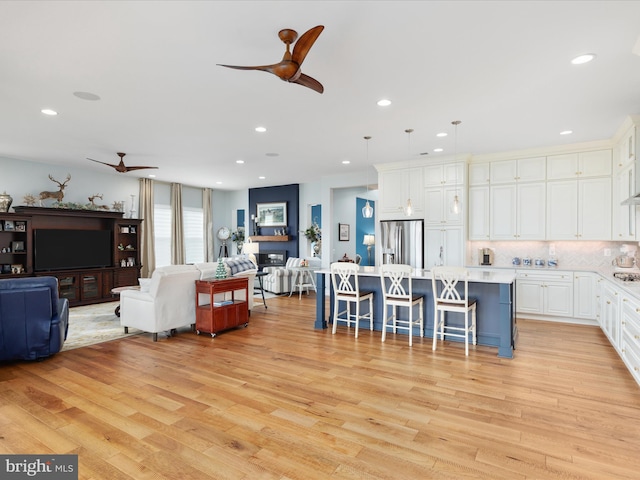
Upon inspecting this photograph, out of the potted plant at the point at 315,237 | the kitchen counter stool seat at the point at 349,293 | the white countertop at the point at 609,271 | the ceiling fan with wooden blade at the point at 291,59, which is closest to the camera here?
the ceiling fan with wooden blade at the point at 291,59

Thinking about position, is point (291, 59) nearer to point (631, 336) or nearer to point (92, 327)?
point (631, 336)

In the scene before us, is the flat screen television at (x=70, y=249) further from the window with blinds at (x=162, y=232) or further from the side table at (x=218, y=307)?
the side table at (x=218, y=307)

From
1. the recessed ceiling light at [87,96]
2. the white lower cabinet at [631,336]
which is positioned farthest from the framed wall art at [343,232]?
the recessed ceiling light at [87,96]

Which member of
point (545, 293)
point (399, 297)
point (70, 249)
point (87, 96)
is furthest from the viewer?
point (70, 249)

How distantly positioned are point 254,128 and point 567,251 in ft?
18.0

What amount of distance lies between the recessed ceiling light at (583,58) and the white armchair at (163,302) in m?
4.97

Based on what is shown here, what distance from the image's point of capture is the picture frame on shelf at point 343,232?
387 inches

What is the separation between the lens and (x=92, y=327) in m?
5.63

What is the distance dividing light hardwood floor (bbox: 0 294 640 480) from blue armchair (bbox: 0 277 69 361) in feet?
0.57

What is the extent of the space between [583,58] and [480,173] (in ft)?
12.1

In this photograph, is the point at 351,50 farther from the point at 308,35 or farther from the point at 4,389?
the point at 4,389

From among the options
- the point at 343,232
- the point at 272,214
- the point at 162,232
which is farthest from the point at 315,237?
the point at 162,232

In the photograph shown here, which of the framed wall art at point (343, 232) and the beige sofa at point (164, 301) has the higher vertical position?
the framed wall art at point (343, 232)

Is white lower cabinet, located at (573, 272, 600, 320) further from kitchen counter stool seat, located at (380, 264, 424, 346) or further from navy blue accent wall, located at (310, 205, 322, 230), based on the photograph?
navy blue accent wall, located at (310, 205, 322, 230)
